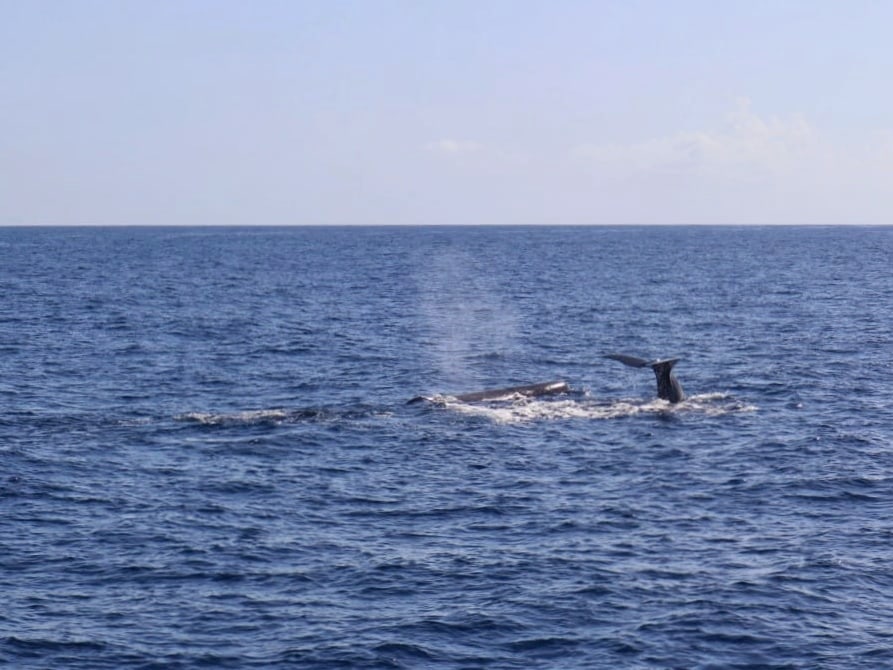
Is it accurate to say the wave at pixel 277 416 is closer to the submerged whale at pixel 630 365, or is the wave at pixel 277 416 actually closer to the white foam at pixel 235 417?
the white foam at pixel 235 417

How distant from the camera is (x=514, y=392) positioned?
60.5 m

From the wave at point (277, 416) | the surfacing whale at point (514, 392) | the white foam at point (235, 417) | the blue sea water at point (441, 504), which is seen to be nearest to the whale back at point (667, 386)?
the blue sea water at point (441, 504)

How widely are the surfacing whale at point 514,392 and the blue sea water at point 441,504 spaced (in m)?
0.89

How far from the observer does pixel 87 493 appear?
141 ft

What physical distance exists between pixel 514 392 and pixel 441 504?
19408mm

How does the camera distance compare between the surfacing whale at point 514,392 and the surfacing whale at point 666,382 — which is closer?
the surfacing whale at point 666,382

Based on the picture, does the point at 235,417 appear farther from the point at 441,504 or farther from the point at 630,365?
the point at 630,365

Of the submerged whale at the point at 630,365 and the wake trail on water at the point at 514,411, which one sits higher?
the submerged whale at the point at 630,365

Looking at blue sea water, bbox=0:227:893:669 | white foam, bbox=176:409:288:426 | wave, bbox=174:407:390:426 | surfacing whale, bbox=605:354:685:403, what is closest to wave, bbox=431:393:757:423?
blue sea water, bbox=0:227:893:669

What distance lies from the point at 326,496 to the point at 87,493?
7798 millimetres

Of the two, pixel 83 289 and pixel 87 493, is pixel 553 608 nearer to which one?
pixel 87 493

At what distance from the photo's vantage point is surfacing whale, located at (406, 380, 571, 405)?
5959 centimetres

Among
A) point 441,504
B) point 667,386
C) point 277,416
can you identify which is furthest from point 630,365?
point 441,504

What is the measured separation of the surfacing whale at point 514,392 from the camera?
196 feet
